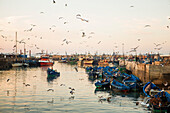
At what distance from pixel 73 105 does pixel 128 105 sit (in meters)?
6.49

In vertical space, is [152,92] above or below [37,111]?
above

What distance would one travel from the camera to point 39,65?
111000 mm

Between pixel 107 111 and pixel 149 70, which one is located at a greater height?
pixel 149 70

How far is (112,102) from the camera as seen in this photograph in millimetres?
25484

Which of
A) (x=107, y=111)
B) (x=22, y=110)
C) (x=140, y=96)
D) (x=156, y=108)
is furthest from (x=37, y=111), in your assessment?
(x=140, y=96)

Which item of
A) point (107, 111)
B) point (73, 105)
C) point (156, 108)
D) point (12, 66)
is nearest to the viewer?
point (156, 108)

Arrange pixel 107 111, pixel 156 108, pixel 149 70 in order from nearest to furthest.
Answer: pixel 156 108 → pixel 107 111 → pixel 149 70

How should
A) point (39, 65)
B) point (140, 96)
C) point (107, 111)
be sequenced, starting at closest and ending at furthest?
point (107, 111) → point (140, 96) → point (39, 65)

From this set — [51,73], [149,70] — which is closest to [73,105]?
[149,70]

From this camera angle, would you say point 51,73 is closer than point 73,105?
No

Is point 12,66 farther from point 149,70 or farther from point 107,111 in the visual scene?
point 107,111

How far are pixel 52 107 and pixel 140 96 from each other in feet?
42.5

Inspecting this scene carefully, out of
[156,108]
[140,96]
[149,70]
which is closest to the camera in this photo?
[156,108]

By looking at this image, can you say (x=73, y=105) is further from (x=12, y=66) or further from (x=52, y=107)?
(x=12, y=66)
